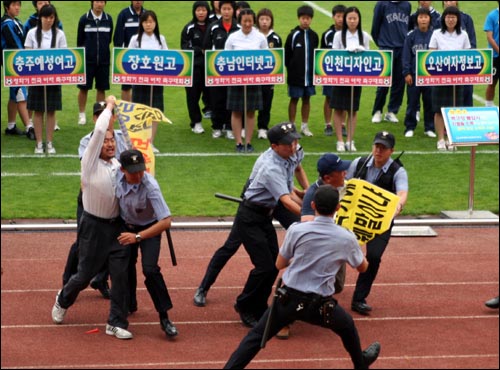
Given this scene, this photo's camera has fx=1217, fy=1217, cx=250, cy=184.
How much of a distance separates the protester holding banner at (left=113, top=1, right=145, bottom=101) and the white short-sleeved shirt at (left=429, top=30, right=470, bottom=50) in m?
4.75

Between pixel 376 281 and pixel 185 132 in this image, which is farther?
pixel 185 132

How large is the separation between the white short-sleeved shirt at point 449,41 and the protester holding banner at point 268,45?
8.02 ft

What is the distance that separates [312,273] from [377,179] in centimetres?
254

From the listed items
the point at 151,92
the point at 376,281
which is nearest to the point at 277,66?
the point at 151,92

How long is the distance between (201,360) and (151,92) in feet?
27.1

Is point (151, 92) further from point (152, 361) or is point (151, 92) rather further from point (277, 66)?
point (152, 361)

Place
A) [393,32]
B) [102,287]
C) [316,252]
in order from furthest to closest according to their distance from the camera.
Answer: [393,32] → [102,287] → [316,252]

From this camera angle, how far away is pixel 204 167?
18438 mm

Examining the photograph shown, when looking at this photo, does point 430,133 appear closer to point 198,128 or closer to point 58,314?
point 198,128

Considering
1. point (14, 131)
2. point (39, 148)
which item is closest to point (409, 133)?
point (39, 148)

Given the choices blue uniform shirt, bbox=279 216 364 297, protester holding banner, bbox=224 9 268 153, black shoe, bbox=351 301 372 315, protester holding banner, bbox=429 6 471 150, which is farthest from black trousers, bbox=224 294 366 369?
protester holding banner, bbox=429 6 471 150

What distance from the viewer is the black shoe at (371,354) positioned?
10484 millimetres

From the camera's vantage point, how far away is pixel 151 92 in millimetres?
18656

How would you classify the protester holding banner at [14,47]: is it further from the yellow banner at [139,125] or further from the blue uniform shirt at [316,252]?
the blue uniform shirt at [316,252]
